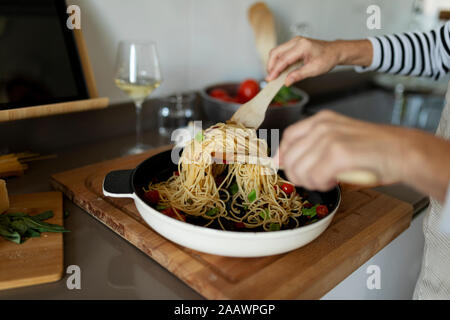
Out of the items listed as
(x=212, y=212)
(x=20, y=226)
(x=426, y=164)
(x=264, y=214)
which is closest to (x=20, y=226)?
(x=20, y=226)

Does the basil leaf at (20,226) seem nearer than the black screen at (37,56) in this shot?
Yes

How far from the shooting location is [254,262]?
2.27 feet

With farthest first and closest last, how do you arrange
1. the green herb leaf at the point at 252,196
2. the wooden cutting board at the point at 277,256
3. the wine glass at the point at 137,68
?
the wine glass at the point at 137,68
the green herb leaf at the point at 252,196
the wooden cutting board at the point at 277,256

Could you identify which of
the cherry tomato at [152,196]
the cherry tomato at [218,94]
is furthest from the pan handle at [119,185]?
the cherry tomato at [218,94]

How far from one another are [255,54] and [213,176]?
2.86 ft

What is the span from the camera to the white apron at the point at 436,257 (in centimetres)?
82

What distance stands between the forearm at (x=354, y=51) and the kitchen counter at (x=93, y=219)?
0.36 meters

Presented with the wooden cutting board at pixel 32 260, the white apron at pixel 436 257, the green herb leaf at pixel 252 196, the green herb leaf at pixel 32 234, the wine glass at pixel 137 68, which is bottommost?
the white apron at pixel 436 257

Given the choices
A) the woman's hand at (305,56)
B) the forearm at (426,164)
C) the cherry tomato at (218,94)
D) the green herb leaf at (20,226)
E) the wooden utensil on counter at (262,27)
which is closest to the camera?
the forearm at (426,164)

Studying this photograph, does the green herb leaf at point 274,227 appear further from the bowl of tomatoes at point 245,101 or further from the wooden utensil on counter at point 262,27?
the wooden utensil on counter at point 262,27

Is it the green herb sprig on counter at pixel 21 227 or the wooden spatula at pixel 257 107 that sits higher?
the wooden spatula at pixel 257 107

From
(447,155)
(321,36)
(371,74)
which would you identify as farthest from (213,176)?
(371,74)

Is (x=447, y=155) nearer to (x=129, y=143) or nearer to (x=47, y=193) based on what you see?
(x=47, y=193)

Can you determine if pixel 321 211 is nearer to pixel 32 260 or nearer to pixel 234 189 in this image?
pixel 234 189
